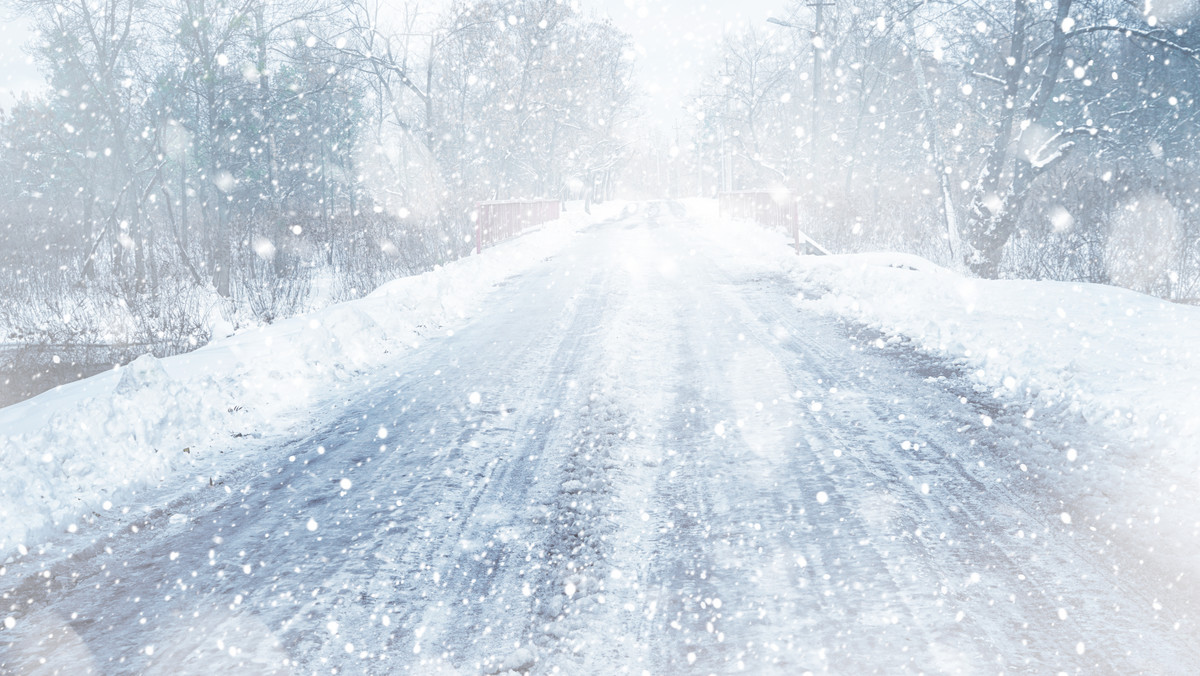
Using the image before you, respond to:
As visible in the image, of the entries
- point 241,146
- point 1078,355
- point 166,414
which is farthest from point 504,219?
point 1078,355

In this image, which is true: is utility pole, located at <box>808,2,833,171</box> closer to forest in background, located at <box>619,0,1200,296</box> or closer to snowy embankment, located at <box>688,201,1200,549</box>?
forest in background, located at <box>619,0,1200,296</box>

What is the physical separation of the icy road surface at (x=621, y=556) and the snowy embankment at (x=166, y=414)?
1.19ft

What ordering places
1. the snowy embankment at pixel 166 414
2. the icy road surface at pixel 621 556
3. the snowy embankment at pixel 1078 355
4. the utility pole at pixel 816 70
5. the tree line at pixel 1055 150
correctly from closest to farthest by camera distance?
the icy road surface at pixel 621 556 → the snowy embankment at pixel 1078 355 → the snowy embankment at pixel 166 414 → the tree line at pixel 1055 150 → the utility pole at pixel 816 70

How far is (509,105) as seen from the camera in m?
33.8

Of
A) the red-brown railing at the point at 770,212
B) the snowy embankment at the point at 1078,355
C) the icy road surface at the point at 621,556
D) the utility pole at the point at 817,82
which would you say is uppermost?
the utility pole at the point at 817,82

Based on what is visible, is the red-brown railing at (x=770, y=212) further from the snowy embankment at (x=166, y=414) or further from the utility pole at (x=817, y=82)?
the snowy embankment at (x=166, y=414)

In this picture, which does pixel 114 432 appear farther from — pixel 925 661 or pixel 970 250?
pixel 970 250

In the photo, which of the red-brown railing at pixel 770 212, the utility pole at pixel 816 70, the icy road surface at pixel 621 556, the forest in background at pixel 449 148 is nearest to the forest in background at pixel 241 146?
the forest in background at pixel 449 148

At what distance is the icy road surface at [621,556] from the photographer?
2479 millimetres

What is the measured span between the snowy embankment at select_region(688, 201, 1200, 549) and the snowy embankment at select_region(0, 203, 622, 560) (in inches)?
223

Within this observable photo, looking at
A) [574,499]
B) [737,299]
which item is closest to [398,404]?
[574,499]

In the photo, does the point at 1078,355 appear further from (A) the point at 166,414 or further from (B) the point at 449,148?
(B) the point at 449,148

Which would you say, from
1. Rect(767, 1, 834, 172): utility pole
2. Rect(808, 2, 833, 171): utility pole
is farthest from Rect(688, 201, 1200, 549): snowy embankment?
Rect(808, 2, 833, 171): utility pole

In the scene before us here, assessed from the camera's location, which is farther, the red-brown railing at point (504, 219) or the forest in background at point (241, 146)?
the red-brown railing at point (504, 219)
